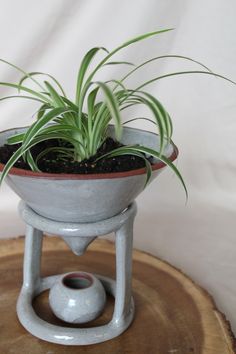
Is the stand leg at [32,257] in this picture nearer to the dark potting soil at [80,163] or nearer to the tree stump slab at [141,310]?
the tree stump slab at [141,310]

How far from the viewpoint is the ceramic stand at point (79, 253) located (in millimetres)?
901

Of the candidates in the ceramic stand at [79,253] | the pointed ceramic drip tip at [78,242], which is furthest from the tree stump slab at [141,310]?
the pointed ceramic drip tip at [78,242]

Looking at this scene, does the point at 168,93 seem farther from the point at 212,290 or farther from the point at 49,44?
the point at 212,290

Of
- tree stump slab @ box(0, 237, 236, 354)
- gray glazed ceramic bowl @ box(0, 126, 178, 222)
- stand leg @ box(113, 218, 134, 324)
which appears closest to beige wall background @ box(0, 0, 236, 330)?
tree stump slab @ box(0, 237, 236, 354)

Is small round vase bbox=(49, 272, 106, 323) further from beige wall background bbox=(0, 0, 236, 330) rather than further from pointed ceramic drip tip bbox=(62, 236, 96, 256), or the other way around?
beige wall background bbox=(0, 0, 236, 330)

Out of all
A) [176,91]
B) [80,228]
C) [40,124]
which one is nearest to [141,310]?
[80,228]

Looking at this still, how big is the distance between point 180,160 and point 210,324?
83cm

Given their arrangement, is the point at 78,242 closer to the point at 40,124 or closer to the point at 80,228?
the point at 80,228

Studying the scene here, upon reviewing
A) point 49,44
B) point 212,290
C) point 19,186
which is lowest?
point 212,290

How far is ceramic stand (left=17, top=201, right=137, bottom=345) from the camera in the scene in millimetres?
901

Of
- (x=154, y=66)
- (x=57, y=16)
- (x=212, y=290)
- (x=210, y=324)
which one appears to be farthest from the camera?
(x=154, y=66)

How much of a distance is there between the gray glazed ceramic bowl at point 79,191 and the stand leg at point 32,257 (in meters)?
0.13

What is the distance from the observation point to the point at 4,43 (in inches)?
62.2

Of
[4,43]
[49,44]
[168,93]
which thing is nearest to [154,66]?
[168,93]
